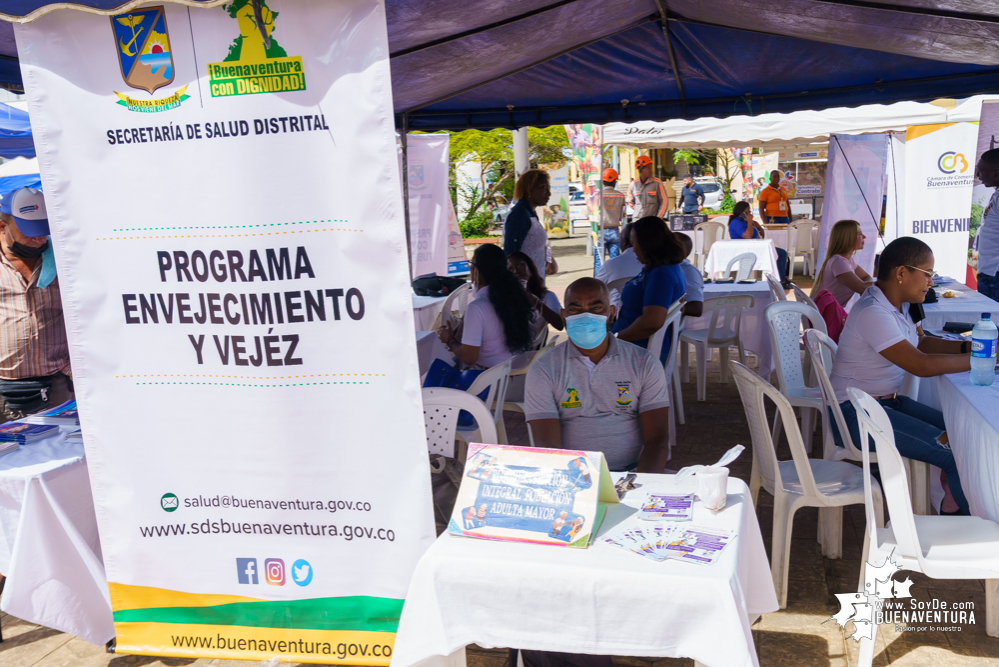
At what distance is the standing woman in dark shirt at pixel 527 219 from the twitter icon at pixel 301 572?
13.6 ft

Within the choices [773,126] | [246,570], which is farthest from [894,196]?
[246,570]

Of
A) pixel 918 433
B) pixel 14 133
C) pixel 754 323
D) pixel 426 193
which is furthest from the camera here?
pixel 426 193

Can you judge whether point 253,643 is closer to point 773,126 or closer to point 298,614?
point 298,614

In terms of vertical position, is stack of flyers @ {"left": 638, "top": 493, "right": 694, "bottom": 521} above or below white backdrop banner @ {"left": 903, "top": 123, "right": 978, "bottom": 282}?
below

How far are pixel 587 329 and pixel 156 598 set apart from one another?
1.75 m

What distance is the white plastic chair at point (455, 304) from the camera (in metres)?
5.98

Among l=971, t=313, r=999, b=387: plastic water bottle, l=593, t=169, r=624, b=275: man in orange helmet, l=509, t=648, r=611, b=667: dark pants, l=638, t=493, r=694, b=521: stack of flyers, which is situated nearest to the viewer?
l=638, t=493, r=694, b=521: stack of flyers

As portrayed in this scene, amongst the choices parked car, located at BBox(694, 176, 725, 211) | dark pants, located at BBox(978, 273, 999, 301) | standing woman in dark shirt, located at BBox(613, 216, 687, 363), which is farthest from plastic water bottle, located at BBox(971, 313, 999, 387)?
parked car, located at BBox(694, 176, 725, 211)

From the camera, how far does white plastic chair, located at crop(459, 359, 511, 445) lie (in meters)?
3.62

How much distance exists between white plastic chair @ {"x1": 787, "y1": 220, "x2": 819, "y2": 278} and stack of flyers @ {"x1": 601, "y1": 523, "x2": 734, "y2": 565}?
37.7ft

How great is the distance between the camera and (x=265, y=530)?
95.4 inches

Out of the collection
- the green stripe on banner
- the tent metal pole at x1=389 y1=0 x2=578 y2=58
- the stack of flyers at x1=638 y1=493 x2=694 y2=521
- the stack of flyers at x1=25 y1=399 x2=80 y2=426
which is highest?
the tent metal pole at x1=389 y1=0 x2=578 y2=58

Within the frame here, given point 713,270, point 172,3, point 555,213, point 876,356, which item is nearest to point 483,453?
point 172,3

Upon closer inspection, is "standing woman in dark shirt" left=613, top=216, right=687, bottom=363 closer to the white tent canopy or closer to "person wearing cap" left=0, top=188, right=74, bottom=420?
"person wearing cap" left=0, top=188, right=74, bottom=420
